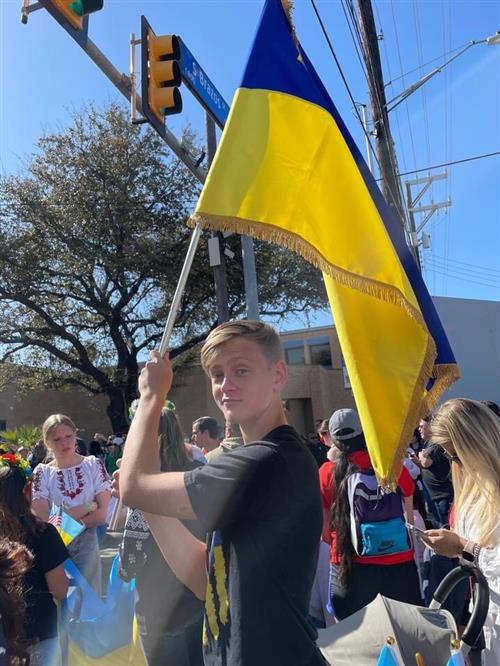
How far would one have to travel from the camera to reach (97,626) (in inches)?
142

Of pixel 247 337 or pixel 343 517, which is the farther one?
pixel 343 517

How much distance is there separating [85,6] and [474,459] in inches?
173

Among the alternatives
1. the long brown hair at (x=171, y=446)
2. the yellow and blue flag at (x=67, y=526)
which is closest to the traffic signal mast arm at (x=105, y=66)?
the long brown hair at (x=171, y=446)

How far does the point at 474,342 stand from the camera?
19.5m

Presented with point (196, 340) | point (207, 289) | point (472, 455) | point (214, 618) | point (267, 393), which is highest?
point (207, 289)

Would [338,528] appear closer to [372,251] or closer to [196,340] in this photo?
[372,251]

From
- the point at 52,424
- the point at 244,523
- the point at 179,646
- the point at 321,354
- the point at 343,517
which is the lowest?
the point at 179,646

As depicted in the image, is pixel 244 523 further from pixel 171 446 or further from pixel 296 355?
pixel 296 355

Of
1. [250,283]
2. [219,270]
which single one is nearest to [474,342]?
[250,283]

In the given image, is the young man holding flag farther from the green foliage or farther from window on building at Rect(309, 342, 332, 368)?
window on building at Rect(309, 342, 332, 368)

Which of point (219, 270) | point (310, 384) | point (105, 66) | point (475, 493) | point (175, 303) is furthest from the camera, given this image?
point (310, 384)

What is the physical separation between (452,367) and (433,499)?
3480 mm

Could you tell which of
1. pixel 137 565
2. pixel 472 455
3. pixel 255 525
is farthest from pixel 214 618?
pixel 472 455

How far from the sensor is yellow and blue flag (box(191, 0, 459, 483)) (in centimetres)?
221
